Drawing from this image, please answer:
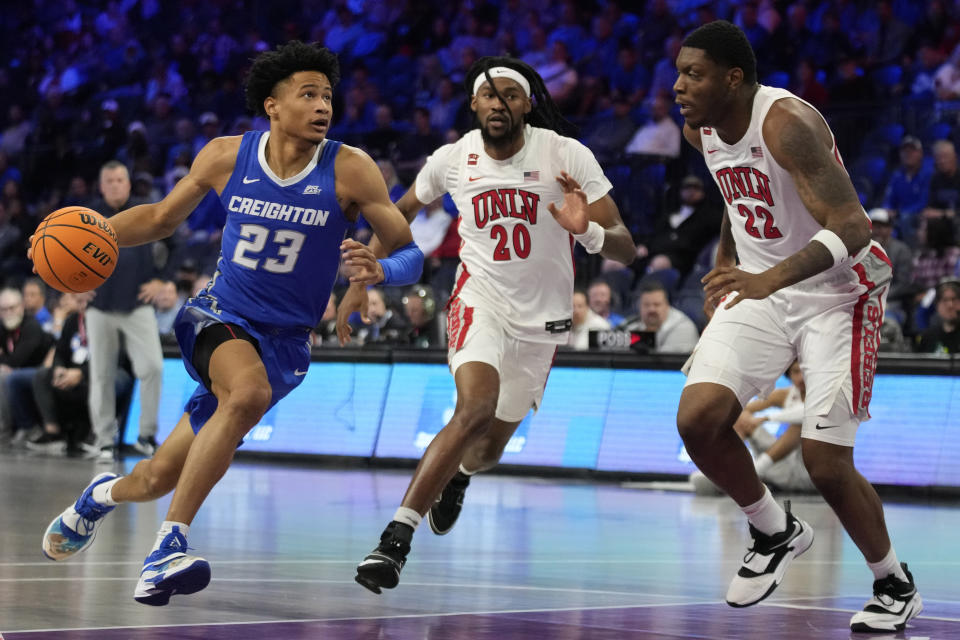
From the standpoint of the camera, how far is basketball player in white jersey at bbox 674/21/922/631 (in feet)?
18.0

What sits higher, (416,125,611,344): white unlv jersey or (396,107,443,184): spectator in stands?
(396,107,443,184): spectator in stands

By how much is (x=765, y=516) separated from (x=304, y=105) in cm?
251

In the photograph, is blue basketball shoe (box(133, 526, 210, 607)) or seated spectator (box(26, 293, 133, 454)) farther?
seated spectator (box(26, 293, 133, 454))

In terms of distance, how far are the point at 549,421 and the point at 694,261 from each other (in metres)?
3.05

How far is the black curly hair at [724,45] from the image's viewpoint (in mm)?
5625

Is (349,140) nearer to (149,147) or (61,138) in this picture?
(149,147)

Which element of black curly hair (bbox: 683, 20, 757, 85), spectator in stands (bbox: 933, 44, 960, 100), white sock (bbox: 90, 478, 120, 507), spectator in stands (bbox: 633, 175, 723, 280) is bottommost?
white sock (bbox: 90, 478, 120, 507)

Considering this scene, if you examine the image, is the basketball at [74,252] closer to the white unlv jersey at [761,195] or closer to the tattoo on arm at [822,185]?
the white unlv jersey at [761,195]

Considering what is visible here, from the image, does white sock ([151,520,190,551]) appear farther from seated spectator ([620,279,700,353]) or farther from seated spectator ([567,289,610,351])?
seated spectator ([567,289,610,351])

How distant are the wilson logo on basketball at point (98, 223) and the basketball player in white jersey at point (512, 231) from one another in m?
1.54

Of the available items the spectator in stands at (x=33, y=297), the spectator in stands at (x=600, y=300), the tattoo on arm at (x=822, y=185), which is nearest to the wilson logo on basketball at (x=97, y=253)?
the tattoo on arm at (x=822, y=185)

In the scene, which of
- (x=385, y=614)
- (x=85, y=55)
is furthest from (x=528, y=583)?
(x=85, y=55)

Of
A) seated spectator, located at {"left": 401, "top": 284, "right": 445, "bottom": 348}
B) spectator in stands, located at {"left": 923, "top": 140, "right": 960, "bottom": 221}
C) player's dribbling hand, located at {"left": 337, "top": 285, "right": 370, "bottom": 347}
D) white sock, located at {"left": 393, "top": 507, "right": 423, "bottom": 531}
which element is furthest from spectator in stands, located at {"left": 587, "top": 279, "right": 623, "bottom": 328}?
white sock, located at {"left": 393, "top": 507, "right": 423, "bottom": 531}

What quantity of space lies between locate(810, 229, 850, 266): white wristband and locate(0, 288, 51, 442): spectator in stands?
38.5 ft
